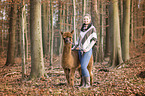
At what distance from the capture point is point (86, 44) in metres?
6.16

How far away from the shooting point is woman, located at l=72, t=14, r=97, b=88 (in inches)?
240

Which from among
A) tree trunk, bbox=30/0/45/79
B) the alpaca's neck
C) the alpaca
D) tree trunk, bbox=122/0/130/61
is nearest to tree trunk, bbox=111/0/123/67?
tree trunk, bbox=122/0/130/61

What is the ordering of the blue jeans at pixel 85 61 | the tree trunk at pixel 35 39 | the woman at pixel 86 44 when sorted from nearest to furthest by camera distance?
the woman at pixel 86 44
the blue jeans at pixel 85 61
the tree trunk at pixel 35 39

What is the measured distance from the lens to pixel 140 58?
1238cm

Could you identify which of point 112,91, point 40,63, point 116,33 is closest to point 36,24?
point 40,63

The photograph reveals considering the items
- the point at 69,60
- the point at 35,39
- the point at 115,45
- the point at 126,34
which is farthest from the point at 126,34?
the point at 69,60

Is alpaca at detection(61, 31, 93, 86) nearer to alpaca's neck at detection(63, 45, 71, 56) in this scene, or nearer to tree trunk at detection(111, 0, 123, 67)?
alpaca's neck at detection(63, 45, 71, 56)

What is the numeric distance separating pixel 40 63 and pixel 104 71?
4787 mm

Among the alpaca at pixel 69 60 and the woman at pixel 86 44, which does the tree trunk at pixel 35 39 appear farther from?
the woman at pixel 86 44

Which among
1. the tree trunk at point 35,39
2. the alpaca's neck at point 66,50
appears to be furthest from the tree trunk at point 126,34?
the alpaca's neck at point 66,50

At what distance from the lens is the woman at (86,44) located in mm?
6090

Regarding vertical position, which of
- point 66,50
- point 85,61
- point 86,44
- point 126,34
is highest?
point 126,34

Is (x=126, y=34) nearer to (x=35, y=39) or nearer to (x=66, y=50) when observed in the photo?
(x=35, y=39)

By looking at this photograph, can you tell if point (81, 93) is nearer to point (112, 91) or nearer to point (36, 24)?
point (112, 91)
